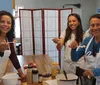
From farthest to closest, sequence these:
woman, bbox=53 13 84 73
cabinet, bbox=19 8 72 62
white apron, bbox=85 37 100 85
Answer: cabinet, bbox=19 8 72 62 < woman, bbox=53 13 84 73 < white apron, bbox=85 37 100 85

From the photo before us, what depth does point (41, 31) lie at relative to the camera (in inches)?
153

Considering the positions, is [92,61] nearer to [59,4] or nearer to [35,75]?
[35,75]

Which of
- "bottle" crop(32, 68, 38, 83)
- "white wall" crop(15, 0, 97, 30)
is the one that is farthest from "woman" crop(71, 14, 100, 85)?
"white wall" crop(15, 0, 97, 30)

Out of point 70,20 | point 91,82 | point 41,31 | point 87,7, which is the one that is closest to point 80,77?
point 91,82

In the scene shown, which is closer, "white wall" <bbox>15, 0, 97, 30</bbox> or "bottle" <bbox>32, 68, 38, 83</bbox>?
"bottle" <bbox>32, 68, 38, 83</bbox>

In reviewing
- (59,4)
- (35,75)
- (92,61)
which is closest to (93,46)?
(92,61)

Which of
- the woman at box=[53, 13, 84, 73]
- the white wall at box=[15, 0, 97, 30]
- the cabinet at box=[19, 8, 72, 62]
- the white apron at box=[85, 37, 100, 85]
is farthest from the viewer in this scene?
the white wall at box=[15, 0, 97, 30]

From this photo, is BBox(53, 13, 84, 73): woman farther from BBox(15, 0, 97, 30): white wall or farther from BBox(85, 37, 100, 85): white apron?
BBox(15, 0, 97, 30): white wall

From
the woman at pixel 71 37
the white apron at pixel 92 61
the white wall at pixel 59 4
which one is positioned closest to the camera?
the white apron at pixel 92 61

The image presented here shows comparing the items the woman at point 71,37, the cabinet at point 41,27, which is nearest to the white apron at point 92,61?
the woman at point 71,37

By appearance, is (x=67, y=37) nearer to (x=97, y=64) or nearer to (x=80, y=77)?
(x=97, y=64)

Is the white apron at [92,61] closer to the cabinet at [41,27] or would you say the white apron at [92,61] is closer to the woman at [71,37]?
the woman at [71,37]

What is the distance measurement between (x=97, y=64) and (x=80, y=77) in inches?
11.8

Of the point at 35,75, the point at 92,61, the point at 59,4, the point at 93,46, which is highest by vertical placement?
the point at 59,4
